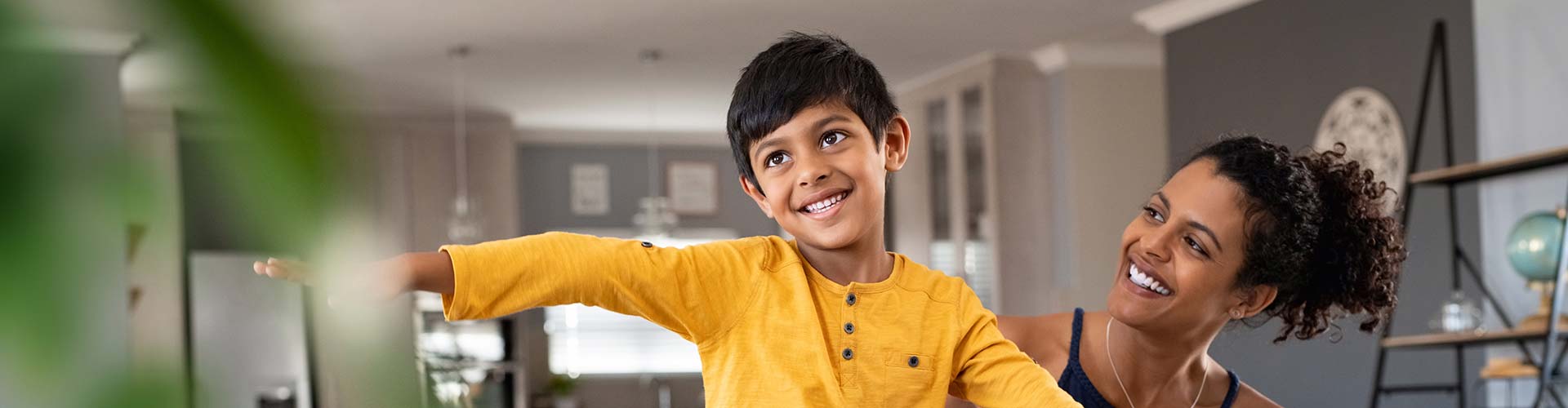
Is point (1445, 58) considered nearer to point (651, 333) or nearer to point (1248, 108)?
point (1248, 108)

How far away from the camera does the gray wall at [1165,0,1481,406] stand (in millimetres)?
5078

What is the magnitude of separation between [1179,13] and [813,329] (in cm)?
556

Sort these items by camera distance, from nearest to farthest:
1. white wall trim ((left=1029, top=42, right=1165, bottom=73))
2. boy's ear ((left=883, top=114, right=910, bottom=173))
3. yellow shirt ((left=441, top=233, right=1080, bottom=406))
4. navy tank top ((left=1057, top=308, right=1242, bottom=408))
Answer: yellow shirt ((left=441, top=233, right=1080, bottom=406)), boy's ear ((left=883, top=114, right=910, bottom=173)), navy tank top ((left=1057, top=308, right=1242, bottom=408)), white wall trim ((left=1029, top=42, right=1165, bottom=73))

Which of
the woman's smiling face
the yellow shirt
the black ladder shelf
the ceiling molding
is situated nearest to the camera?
the yellow shirt

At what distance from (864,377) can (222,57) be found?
3.69 feet

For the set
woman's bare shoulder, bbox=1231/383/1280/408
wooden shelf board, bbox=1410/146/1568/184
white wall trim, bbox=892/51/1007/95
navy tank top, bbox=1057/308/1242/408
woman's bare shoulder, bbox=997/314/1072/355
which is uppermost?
white wall trim, bbox=892/51/1007/95

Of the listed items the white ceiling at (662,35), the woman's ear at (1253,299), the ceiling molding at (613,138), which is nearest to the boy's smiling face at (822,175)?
the woman's ear at (1253,299)

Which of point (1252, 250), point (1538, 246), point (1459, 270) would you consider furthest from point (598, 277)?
point (1459, 270)

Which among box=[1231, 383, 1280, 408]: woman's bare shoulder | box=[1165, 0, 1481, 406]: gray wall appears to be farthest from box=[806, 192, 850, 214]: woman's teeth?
box=[1165, 0, 1481, 406]: gray wall

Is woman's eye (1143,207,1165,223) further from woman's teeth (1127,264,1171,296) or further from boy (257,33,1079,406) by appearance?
boy (257,33,1079,406)

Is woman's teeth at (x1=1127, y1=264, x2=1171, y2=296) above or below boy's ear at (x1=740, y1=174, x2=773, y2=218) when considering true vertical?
below

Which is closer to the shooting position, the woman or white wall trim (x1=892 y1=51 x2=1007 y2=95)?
the woman

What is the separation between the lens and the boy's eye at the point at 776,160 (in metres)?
1.33

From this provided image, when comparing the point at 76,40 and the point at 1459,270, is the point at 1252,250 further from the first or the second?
the point at 1459,270
